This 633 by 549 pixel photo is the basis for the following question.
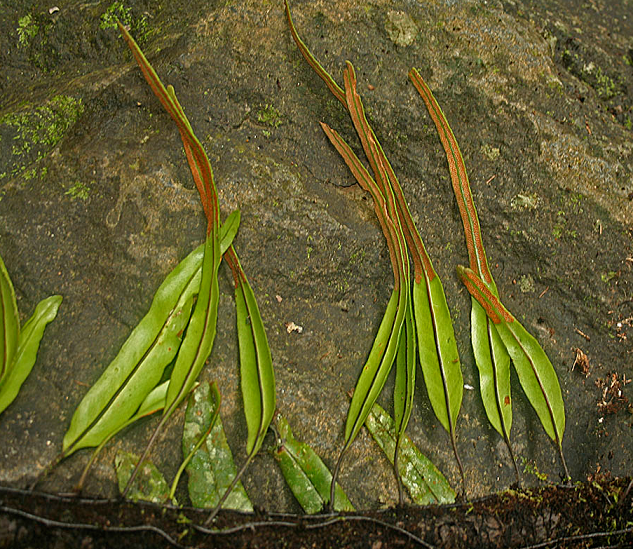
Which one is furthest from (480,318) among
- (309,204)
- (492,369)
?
(309,204)

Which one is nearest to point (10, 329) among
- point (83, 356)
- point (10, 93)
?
point (83, 356)

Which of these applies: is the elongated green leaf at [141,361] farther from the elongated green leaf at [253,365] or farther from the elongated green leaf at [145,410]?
the elongated green leaf at [253,365]

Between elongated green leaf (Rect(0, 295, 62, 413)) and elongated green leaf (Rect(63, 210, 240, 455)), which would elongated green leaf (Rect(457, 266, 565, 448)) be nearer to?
elongated green leaf (Rect(63, 210, 240, 455))

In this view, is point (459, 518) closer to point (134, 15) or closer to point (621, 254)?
point (621, 254)

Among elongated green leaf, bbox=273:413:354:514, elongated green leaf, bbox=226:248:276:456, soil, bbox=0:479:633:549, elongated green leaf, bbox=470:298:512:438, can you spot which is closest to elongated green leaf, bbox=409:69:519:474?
elongated green leaf, bbox=470:298:512:438

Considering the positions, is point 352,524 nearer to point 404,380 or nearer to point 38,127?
point 404,380

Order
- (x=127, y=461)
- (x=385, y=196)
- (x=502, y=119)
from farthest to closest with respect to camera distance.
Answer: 1. (x=502, y=119)
2. (x=385, y=196)
3. (x=127, y=461)

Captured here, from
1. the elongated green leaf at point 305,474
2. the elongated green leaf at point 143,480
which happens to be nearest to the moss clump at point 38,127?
the elongated green leaf at point 143,480
